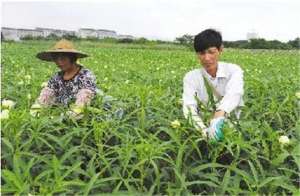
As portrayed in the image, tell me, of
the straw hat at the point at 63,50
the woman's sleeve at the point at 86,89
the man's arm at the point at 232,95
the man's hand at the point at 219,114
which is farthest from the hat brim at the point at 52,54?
the man's hand at the point at 219,114

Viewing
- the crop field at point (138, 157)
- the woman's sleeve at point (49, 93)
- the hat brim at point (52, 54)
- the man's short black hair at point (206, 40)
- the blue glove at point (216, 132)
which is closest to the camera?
Result: the crop field at point (138, 157)

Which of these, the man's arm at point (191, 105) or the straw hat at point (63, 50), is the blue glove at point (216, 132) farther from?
the straw hat at point (63, 50)

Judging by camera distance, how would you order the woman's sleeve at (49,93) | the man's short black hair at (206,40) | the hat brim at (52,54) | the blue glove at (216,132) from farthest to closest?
the hat brim at (52,54) → the woman's sleeve at (49,93) → the man's short black hair at (206,40) → the blue glove at (216,132)

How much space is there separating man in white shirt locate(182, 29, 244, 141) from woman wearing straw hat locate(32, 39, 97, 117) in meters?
0.69

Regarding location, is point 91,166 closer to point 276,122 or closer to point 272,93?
point 276,122

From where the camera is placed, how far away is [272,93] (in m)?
3.90

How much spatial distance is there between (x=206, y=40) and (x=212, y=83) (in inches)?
12.3

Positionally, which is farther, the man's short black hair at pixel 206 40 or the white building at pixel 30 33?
the white building at pixel 30 33

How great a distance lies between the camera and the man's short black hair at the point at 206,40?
2.95m

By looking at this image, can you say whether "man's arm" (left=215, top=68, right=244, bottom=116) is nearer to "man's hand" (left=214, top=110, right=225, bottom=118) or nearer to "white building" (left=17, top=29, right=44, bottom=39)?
"man's hand" (left=214, top=110, right=225, bottom=118)

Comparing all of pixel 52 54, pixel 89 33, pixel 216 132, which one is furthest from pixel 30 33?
pixel 216 132

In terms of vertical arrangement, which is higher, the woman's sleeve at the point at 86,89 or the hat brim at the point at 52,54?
the hat brim at the point at 52,54

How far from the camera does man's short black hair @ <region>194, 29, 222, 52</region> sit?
9.66ft

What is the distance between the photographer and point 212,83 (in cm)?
313
